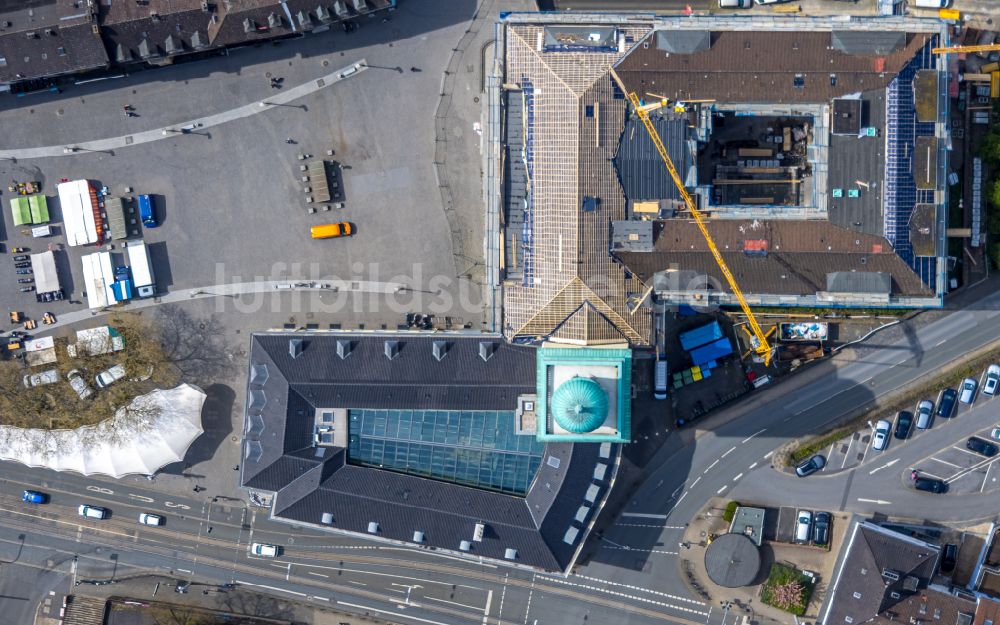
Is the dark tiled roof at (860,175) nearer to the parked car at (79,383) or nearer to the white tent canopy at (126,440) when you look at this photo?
the white tent canopy at (126,440)

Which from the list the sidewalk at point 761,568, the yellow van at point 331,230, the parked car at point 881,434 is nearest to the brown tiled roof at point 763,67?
the yellow van at point 331,230

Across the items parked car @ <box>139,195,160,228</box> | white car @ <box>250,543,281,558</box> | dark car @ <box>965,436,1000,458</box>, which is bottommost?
white car @ <box>250,543,281,558</box>

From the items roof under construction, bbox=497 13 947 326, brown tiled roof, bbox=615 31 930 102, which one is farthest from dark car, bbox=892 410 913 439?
brown tiled roof, bbox=615 31 930 102

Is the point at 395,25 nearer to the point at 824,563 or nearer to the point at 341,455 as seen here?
the point at 341,455

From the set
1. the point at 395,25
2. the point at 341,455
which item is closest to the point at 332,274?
the point at 341,455

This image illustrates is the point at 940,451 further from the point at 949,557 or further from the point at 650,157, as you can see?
the point at 650,157

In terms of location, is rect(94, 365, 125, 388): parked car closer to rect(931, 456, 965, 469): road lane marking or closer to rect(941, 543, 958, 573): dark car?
rect(931, 456, 965, 469): road lane marking
